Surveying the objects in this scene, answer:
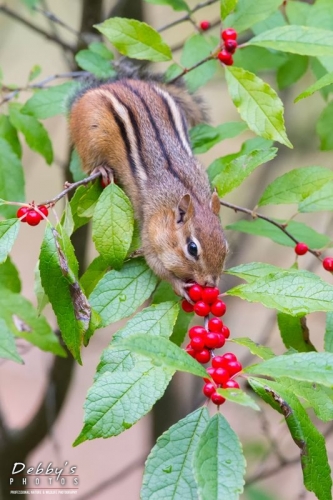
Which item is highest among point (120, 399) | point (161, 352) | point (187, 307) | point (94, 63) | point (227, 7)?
point (227, 7)

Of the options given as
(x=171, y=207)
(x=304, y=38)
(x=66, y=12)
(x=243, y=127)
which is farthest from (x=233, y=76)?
(x=66, y=12)

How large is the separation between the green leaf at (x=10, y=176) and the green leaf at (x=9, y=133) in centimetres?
12

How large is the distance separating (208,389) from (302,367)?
5.7 inches

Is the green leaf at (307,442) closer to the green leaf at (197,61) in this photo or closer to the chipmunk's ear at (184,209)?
the chipmunk's ear at (184,209)

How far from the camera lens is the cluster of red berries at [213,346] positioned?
996 millimetres

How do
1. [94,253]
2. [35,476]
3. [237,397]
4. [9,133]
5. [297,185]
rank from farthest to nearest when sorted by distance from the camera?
1. [94,253]
2. [35,476]
3. [9,133]
4. [297,185]
5. [237,397]

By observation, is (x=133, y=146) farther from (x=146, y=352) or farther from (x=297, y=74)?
(x=146, y=352)

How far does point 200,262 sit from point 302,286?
0.50 meters

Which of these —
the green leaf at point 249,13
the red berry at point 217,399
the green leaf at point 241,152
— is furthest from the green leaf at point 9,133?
the red berry at point 217,399

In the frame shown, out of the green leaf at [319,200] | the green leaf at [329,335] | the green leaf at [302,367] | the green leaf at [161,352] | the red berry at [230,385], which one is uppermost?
the green leaf at [161,352]

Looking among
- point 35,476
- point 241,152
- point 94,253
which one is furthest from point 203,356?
point 94,253

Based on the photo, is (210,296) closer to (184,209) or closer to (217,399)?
(217,399)

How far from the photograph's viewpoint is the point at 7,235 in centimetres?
123

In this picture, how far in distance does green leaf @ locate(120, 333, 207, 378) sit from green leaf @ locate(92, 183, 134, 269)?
1.32 feet
